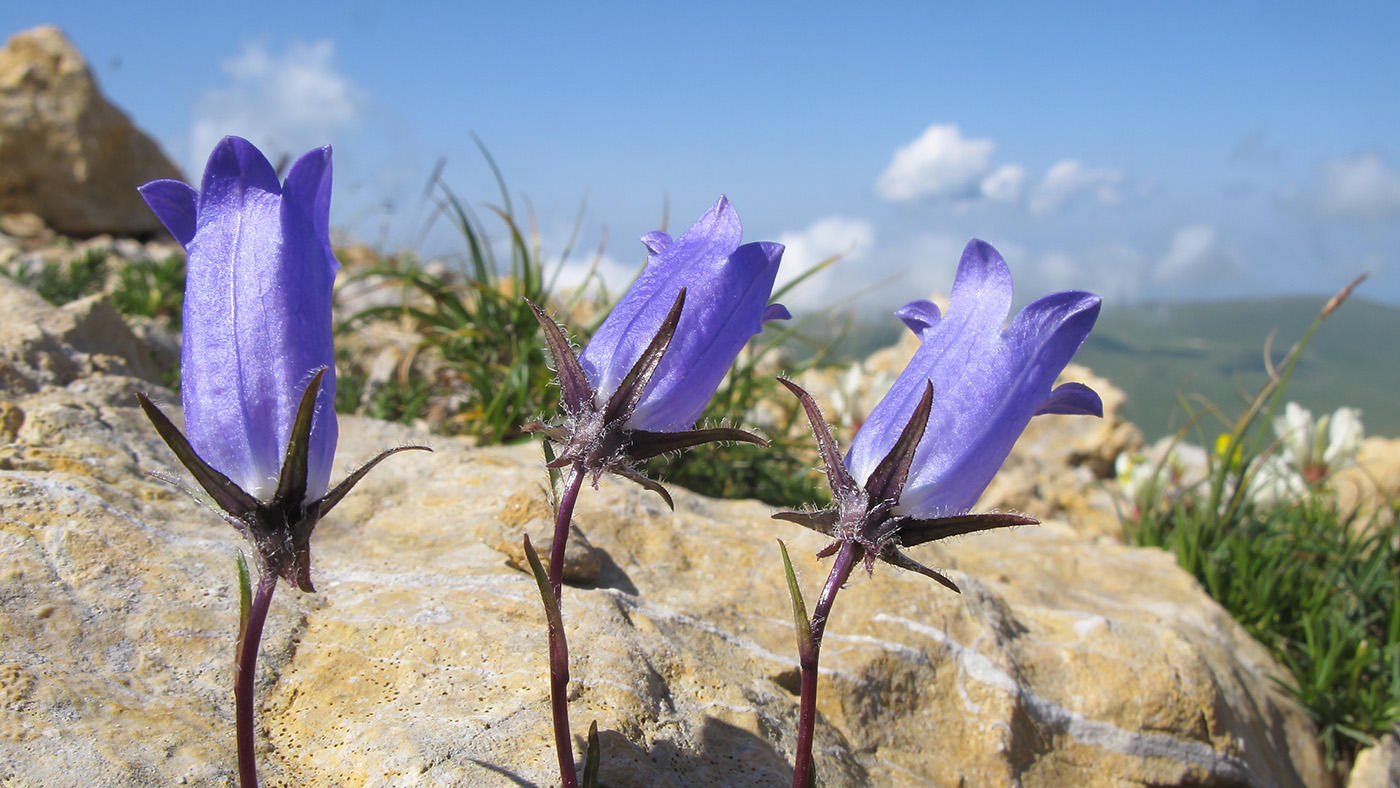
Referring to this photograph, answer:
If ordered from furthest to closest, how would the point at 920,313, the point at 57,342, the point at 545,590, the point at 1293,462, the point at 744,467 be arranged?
1. the point at 1293,462
2. the point at 744,467
3. the point at 57,342
4. the point at 920,313
5. the point at 545,590

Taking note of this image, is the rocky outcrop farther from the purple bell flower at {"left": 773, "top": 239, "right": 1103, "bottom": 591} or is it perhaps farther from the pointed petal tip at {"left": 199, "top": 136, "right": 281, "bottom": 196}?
the pointed petal tip at {"left": 199, "top": 136, "right": 281, "bottom": 196}

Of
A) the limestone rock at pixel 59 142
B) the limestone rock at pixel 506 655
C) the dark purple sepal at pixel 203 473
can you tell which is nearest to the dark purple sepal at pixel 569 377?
the dark purple sepal at pixel 203 473

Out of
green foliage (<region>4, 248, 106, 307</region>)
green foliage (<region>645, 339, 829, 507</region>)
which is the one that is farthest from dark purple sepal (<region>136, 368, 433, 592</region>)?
green foliage (<region>4, 248, 106, 307</region>)

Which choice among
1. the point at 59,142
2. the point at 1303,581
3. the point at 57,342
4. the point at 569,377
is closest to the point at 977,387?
the point at 569,377

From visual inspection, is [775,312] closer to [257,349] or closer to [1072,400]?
[1072,400]

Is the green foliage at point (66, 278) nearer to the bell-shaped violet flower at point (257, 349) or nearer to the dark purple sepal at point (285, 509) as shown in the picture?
the bell-shaped violet flower at point (257, 349)
